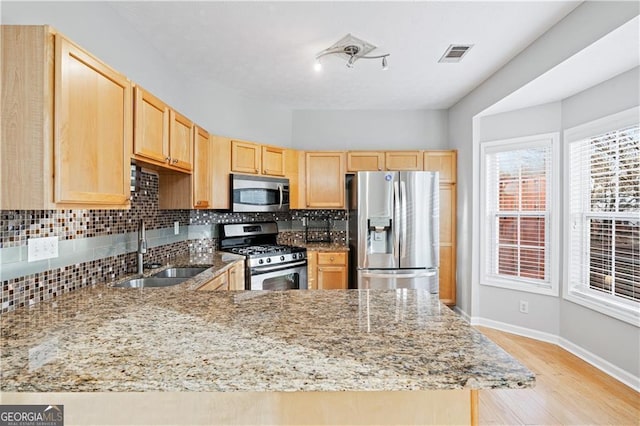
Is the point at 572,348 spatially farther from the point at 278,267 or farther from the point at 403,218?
the point at 278,267

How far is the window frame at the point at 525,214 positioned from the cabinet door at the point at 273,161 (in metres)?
2.30

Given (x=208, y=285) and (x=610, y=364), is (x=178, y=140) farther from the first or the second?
(x=610, y=364)

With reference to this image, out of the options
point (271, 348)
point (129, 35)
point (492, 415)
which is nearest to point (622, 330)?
point (492, 415)

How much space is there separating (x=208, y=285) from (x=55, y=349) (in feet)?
4.22

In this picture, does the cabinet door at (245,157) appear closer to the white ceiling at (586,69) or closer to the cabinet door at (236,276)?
the cabinet door at (236,276)

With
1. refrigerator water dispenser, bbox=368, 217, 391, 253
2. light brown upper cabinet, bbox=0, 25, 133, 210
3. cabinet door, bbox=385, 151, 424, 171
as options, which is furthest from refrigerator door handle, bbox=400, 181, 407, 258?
light brown upper cabinet, bbox=0, 25, 133, 210

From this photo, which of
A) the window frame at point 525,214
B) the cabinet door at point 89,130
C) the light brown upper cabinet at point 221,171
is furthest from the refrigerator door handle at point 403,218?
the cabinet door at point 89,130

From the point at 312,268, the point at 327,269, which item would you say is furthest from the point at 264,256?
the point at 327,269

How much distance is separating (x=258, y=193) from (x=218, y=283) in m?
1.37

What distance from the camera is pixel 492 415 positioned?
2.22 metres

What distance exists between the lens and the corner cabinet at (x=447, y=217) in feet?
13.4

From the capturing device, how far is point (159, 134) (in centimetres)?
216

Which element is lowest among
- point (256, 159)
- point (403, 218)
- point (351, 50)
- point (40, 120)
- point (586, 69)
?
point (403, 218)

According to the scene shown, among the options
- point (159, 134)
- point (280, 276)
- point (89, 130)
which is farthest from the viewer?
point (280, 276)
